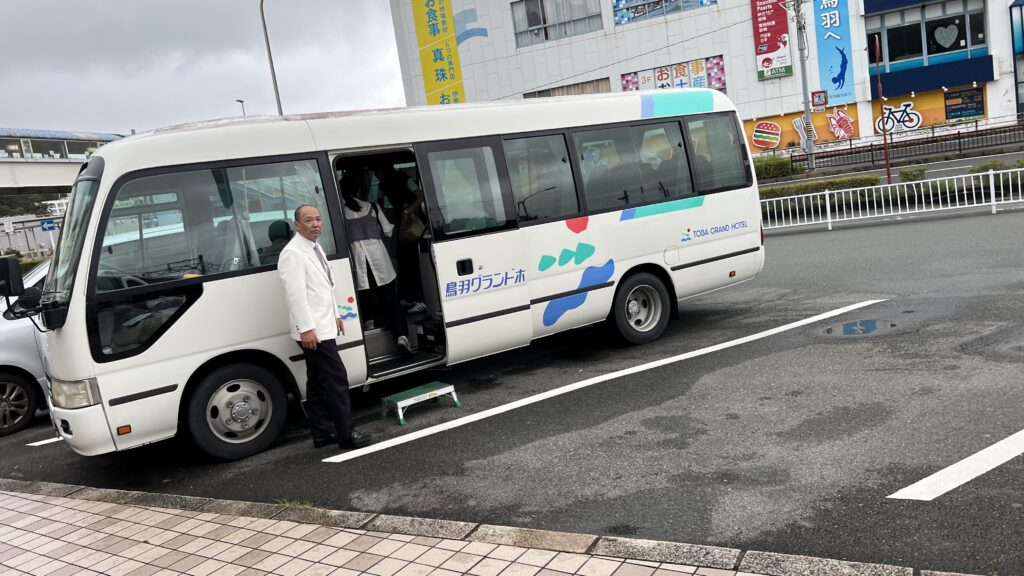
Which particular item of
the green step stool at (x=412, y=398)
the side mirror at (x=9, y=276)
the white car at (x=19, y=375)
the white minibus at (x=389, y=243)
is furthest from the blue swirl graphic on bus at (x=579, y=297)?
the white car at (x=19, y=375)

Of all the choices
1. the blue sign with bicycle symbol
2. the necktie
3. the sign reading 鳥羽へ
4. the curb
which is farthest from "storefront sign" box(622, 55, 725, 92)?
the curb

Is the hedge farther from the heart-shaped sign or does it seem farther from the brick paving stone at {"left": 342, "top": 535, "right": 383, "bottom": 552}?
the heart-shaped sign

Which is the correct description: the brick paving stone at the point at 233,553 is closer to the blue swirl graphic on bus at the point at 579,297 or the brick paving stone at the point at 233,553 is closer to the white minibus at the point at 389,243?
the white minibus at the point at 389,243

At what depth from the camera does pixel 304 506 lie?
16.0 feet

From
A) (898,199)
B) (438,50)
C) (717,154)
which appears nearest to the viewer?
(717,154)

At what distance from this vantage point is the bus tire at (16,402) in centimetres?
812

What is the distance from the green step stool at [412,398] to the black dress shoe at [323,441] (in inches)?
22.7

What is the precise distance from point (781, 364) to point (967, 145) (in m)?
32.6

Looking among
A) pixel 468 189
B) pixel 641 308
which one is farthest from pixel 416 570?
pixel 641 308

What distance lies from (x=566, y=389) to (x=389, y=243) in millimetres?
2268

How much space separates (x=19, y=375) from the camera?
8.12 meters

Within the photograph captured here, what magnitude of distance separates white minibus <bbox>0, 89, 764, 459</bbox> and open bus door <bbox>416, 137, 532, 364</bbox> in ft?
0.05

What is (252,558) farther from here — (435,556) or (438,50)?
(438,50)

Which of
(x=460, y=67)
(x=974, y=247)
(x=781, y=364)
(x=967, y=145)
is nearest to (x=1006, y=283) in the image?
(x=974, y=247)
